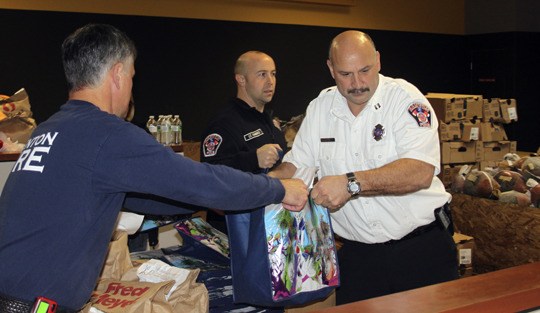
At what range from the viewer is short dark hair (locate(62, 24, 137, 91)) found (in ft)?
6.14

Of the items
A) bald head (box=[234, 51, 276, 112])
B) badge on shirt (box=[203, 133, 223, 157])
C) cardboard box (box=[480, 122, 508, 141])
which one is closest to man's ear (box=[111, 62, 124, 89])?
badge on shirt (box=[203, 133, 223, 157])

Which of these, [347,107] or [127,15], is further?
[127,15]

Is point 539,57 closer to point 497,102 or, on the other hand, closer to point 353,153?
point 497,102

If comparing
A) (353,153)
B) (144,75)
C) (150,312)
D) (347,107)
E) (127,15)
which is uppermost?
(127,15)

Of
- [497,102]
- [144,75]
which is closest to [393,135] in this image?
[497,102]

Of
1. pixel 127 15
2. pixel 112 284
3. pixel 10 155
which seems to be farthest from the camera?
pixel 127 15

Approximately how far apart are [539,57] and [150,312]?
1179 cm

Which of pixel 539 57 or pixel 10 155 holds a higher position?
pixel 539 57

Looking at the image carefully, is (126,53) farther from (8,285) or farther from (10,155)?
(10,155)

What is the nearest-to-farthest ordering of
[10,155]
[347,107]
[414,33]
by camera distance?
1. [347,107]
2. [10,155]
3. [414,33]

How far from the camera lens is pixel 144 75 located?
27.4 ft

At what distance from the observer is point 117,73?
1.90 meters

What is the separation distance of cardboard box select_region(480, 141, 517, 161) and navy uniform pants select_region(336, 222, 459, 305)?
484 centimetres

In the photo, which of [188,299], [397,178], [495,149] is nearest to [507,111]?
[495,149]
